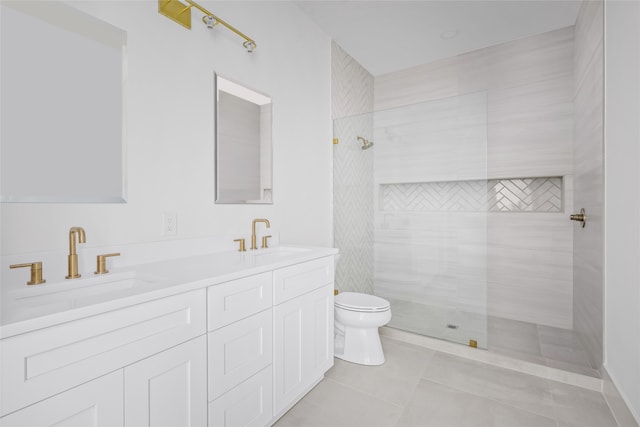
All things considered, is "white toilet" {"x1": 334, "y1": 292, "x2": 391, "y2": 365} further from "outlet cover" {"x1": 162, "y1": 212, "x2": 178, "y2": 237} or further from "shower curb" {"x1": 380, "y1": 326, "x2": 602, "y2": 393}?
"outlet cover" {"x1": 162, "y1": 212, "x2": 178, "y2": 237}

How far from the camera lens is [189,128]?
5.48ft

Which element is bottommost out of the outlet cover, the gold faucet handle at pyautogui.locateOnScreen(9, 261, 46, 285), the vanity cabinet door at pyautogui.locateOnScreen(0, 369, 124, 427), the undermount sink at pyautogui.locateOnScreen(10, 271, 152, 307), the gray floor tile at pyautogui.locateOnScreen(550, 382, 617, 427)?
the gray floor tile at pyautogui.locateOnScreen(550, 382, 617, 427)

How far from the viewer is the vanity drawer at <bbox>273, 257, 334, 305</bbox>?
5.08 feet

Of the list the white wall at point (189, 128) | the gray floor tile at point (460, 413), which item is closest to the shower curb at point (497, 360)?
the gray floor tile at point (460, 413)

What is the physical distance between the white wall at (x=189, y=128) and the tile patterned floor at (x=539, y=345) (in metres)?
1.76

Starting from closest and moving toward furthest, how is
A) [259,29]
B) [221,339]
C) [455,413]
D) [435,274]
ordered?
1. [221,339]
2. [455,413]
3. [259,29]
4. [435,274]

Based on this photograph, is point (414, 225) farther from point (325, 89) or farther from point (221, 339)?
point (221, 339)

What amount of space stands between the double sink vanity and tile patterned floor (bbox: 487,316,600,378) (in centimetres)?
156

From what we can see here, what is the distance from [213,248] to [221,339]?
2.16ft

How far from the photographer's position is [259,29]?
6.97ft

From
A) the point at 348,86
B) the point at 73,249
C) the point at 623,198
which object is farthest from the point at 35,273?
the point at 348,86

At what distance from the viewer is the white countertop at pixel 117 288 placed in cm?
77

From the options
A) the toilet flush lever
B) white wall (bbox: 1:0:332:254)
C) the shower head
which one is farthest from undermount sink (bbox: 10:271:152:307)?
the toilet flush lever

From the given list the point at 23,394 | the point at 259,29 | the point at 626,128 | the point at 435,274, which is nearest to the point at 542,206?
the point at 435,274
